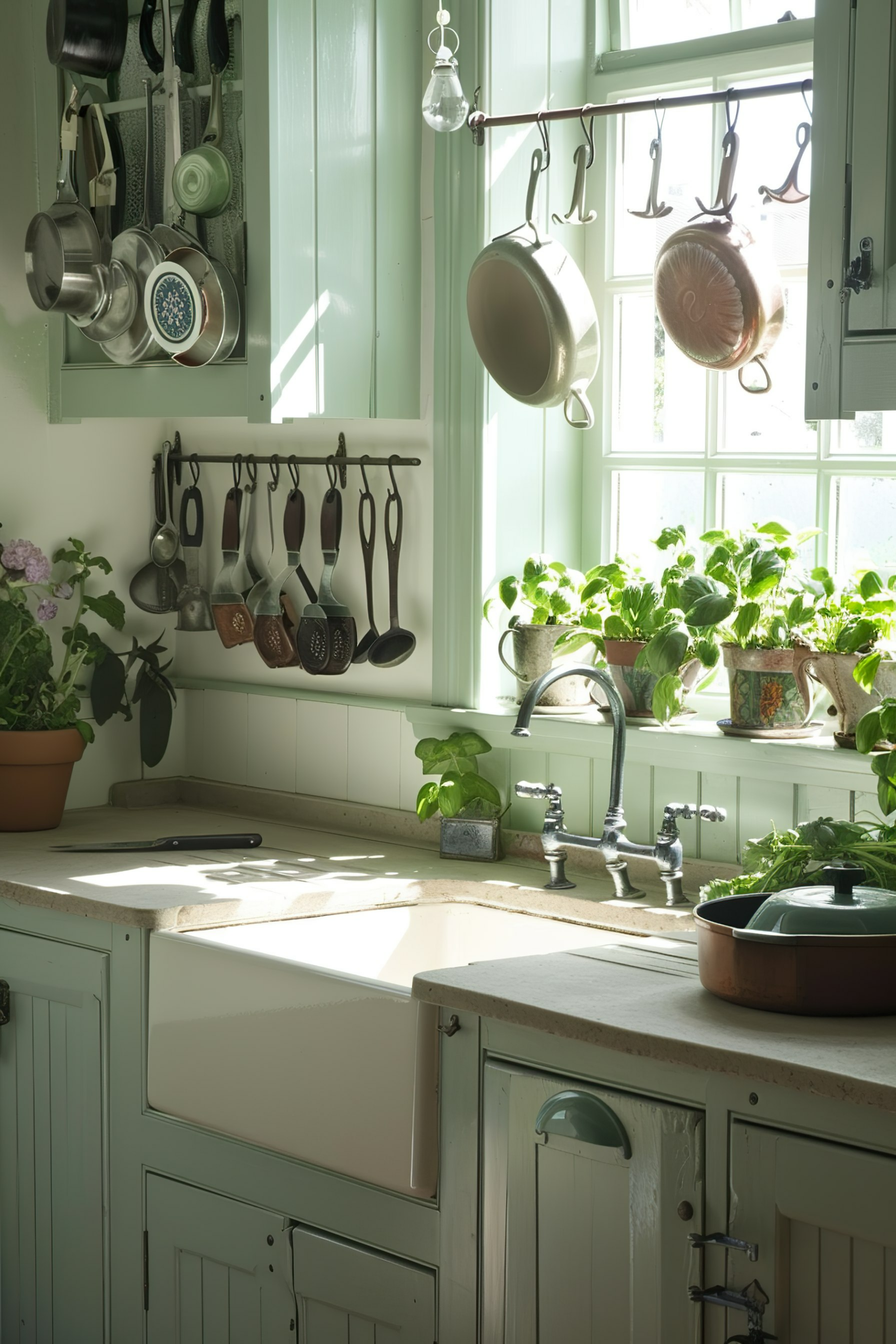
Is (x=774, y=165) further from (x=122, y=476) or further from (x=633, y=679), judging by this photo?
(x=122, y=476)

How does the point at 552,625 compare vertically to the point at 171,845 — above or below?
above

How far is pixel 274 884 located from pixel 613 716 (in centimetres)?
61

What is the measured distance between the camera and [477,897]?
2631mm

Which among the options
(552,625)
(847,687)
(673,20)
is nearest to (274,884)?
(552,625)

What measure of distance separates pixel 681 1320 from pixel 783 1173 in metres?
0.22

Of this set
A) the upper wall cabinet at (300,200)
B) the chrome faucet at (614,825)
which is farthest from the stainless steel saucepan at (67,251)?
the chrome faucet at (614,825)

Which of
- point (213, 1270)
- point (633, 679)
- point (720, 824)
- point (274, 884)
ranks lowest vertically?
point (213, 1270)

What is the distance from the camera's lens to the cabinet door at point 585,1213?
174cm

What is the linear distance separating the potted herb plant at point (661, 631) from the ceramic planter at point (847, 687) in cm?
17

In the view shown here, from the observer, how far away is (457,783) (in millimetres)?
2834

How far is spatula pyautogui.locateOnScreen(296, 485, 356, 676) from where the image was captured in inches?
120

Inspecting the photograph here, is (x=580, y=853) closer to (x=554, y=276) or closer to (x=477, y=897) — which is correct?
(x=477, y=897)

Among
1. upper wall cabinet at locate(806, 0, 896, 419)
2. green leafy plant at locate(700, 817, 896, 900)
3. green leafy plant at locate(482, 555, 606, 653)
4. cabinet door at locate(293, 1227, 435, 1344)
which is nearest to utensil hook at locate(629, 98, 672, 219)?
upper wall cabinet at locate(806, 0, 896, 419)

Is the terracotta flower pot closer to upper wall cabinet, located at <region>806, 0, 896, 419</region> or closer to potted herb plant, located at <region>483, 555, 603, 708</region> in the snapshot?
potted herb plant, located at <region>483, 555, 603, 708</region>
